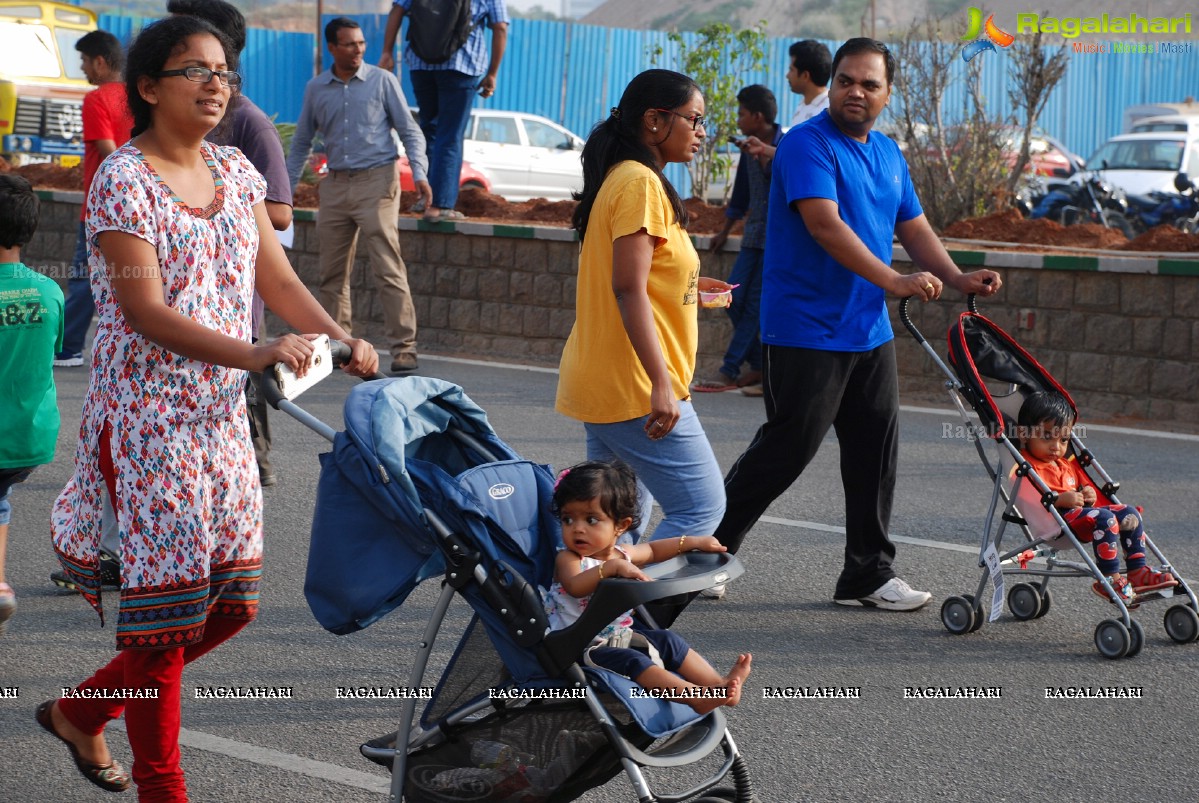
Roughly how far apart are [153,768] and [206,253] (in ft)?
3.91

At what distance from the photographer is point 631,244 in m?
4.24

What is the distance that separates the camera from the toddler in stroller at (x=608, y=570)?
3322mm

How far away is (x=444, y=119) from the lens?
12422 millimetres

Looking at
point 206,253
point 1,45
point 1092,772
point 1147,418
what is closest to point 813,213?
point 1092,772

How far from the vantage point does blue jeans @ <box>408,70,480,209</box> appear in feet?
40.3

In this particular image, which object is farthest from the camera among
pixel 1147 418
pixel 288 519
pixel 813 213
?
pixel 1147 418

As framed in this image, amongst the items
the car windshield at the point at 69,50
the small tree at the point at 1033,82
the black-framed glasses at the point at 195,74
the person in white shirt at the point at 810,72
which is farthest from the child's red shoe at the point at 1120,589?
the car windshield at the point at 69,50

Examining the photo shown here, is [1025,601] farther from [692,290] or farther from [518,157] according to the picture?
[518,157]

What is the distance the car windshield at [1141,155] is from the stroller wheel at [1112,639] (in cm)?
1831

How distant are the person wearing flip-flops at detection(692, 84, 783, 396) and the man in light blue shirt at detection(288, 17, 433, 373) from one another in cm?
234

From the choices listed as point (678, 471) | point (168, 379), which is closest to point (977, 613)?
point (678, 471)

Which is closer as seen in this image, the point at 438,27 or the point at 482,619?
the point at 482,619

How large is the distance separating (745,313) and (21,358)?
20.1ft

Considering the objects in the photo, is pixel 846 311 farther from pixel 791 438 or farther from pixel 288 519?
pixel 288 519
